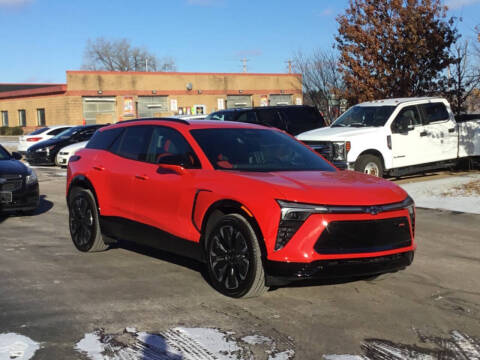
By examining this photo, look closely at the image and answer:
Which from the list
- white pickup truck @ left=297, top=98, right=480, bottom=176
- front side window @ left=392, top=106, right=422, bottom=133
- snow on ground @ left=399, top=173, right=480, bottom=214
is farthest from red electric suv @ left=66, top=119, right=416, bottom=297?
front side window @ left=392, top=106, right=422, bottom=133

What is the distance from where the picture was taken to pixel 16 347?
14.9 ft

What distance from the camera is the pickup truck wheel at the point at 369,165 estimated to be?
551 inches

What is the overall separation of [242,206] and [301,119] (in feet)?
46.5

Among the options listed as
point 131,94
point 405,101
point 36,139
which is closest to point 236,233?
point 405,101

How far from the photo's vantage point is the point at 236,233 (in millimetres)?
5676

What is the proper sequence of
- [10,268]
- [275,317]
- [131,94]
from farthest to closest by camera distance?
[131,94], [10,268], [275,317]

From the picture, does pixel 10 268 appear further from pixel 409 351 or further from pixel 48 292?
pixel 409 351

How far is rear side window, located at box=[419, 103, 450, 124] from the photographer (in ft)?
50.0

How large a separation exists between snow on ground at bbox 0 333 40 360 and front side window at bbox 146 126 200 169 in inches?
91.5

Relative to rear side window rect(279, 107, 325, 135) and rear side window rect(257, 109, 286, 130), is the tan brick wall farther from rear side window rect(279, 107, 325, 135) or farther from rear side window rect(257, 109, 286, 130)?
rear side window rect(279, 107, 325, 135)

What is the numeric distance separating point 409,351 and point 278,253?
134cm

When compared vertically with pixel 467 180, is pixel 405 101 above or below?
above

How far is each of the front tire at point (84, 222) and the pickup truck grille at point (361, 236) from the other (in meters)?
3.48

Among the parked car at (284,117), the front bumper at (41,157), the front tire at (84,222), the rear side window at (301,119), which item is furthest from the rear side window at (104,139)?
the front bumper at (41,157)
